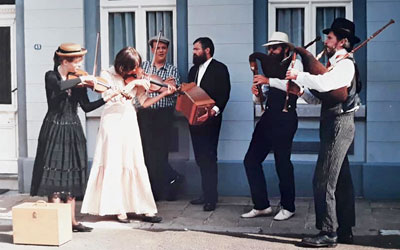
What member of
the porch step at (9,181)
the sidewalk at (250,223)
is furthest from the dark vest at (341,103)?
the porch step at (9,181)

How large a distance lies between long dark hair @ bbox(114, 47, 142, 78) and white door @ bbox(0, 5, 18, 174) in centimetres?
314

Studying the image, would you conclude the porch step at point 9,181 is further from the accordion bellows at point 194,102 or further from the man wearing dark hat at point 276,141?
the man wearing dark hat at point 276,141

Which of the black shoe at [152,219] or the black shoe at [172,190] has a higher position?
the black shoe at [172,190]

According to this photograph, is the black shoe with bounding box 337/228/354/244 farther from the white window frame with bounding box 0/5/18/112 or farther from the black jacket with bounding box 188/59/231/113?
the white window frame with bounding box 0/5/18/112

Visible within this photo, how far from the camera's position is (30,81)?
10531 mm

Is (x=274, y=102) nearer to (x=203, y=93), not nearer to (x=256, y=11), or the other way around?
(x=203, y=93)

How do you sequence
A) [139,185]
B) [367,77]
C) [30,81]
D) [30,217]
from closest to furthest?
[30,217], [139,185], [367,77], [30,81]

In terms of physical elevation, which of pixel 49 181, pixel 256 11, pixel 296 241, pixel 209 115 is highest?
pixel 256 11

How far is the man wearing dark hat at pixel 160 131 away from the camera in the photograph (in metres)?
9.75

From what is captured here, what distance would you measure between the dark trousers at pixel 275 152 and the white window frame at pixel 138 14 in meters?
2.17

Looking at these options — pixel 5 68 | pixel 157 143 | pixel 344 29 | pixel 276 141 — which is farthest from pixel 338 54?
pixel 5 68

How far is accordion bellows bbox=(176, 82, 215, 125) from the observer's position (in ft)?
28.9

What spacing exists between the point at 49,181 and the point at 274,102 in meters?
2.69

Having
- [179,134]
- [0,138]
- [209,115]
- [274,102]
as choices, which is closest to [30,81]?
[0,138]
